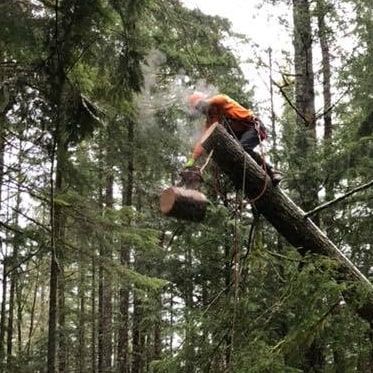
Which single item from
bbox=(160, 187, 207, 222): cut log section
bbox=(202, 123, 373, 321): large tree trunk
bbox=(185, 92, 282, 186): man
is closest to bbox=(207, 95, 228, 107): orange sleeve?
bbox=(185, 92, 282, 186): man

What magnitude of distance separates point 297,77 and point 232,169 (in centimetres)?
611

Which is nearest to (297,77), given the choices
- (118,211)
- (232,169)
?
(118,211)

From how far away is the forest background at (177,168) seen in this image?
5.26 meters

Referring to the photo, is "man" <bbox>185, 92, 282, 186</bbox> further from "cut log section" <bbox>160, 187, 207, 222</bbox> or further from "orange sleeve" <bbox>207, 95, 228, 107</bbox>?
"cut log section" <bbox>160, 187, 207, 222</bbox>

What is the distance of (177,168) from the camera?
517 inches

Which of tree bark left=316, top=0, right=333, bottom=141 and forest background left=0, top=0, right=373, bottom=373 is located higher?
tree bark left=316, top=0, right=333, bottom=141

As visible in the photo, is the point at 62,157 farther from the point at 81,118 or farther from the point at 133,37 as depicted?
the point at 133,37

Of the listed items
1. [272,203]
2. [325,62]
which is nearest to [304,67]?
[325,62]

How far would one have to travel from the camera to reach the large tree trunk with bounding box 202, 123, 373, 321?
18.1 ft

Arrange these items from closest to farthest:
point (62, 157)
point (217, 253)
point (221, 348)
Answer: point (221, 348)
point (62, 157)
point (217, 253)

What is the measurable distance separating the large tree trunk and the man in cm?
23

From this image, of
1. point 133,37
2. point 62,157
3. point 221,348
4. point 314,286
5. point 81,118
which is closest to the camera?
point 314,286

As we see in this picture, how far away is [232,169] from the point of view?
5656 millimetres

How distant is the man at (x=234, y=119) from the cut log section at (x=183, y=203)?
998 millimetres
